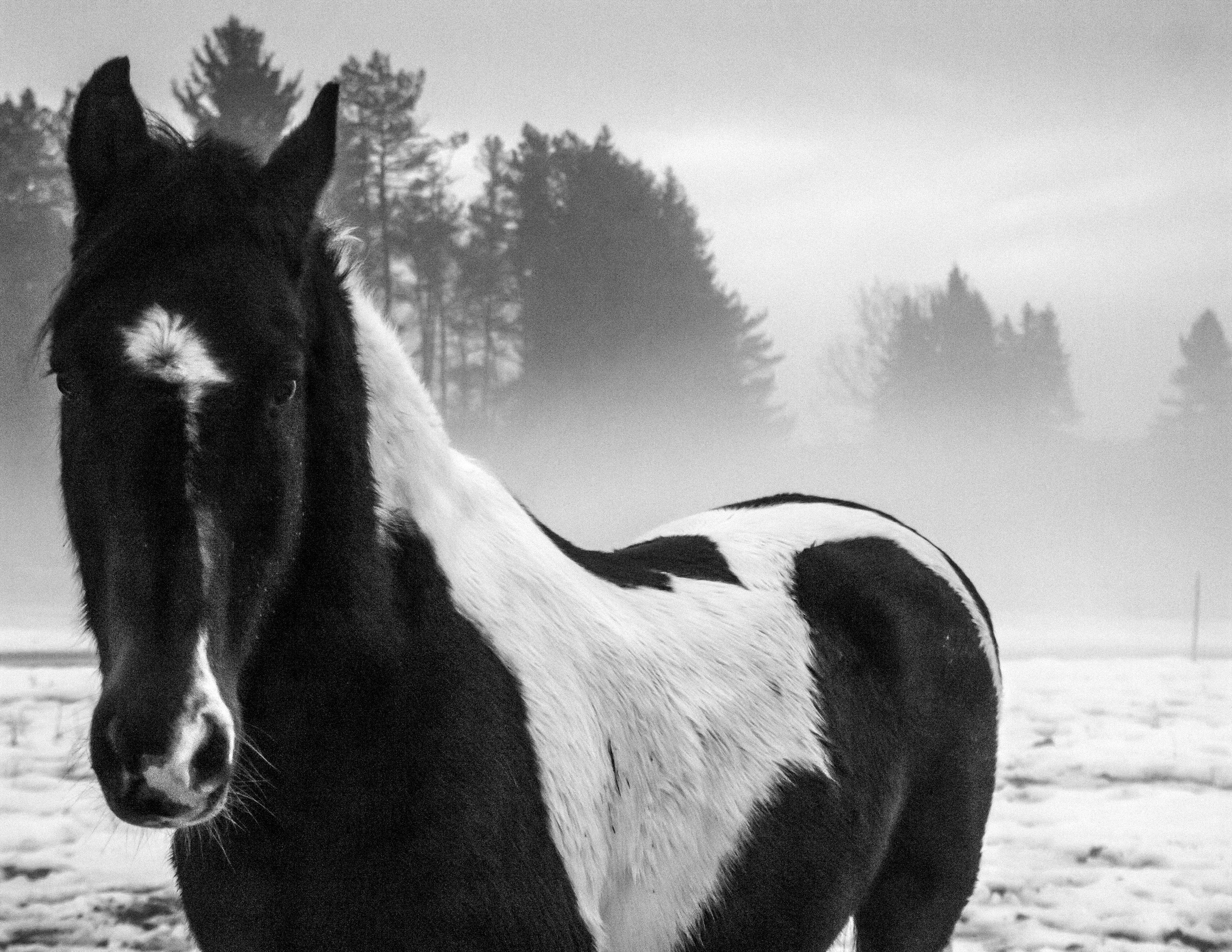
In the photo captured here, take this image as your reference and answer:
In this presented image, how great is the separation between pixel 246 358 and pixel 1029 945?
3.81m

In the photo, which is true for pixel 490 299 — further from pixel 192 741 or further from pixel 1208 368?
pixel 1208 368

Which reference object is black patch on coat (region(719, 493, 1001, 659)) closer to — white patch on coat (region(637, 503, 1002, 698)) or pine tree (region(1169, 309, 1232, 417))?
white patch on coat (region(637, 503, 1002, 698))

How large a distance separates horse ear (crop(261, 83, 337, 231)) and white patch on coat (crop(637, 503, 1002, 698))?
1.49 m

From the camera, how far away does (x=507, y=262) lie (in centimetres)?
3128

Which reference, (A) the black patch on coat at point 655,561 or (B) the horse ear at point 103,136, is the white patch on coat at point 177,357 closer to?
(B) the horse ear at point 103,136

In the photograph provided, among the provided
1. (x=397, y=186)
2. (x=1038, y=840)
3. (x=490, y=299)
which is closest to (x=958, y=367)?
(x=490, y=299)

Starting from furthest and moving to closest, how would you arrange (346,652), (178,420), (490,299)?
(490,299) → (346,652) → (178,420)

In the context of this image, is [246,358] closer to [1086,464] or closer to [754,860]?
[754,860]

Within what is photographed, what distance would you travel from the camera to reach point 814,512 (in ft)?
11.6

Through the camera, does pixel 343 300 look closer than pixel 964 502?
Yes

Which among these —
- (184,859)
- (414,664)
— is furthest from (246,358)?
(184,859)

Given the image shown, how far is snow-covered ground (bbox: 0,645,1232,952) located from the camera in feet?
14.5

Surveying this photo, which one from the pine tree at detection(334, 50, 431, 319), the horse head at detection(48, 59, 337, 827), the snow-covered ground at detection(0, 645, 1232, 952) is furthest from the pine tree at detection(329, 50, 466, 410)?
the horse head at detection(48, 59, 337, 827)

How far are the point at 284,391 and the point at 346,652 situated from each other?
0.46m
